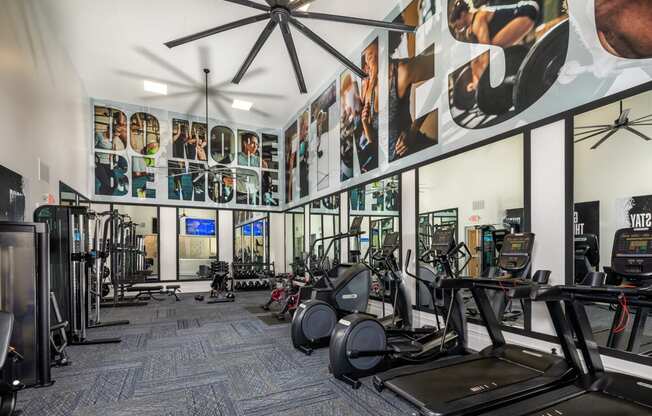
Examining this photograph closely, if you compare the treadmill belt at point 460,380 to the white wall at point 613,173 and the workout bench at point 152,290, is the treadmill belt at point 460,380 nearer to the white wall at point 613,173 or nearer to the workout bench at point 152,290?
the white wall at point 613,173

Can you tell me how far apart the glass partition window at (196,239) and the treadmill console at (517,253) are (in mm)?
8166

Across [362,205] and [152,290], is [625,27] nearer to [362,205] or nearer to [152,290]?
[362,205]

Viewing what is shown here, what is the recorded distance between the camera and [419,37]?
458 cm

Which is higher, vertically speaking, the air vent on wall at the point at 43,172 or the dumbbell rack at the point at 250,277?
the air vent on wall at the point at 43,172

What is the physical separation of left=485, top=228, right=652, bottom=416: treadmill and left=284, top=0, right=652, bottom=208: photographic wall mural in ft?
4.28

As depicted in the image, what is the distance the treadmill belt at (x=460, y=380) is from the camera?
7.50 ft

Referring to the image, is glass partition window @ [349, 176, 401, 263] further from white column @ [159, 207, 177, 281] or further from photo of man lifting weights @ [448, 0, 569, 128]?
white column @ [159, 207, 177, 281]

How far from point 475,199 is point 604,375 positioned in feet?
13.7

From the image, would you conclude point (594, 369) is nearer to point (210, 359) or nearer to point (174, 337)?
point (210, 359)

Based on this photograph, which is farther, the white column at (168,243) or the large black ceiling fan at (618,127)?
the white column at (168,243)

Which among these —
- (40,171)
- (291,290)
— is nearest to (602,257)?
(291,290)

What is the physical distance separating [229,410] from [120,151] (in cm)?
793

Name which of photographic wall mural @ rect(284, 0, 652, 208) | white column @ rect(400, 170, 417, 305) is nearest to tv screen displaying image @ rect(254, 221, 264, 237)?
photographic wall mural @ rect(284, 0, 652, 208)

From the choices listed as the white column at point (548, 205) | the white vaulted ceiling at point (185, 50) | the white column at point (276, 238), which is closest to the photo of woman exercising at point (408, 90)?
the white vaulted ceiling at point (185, 50)
